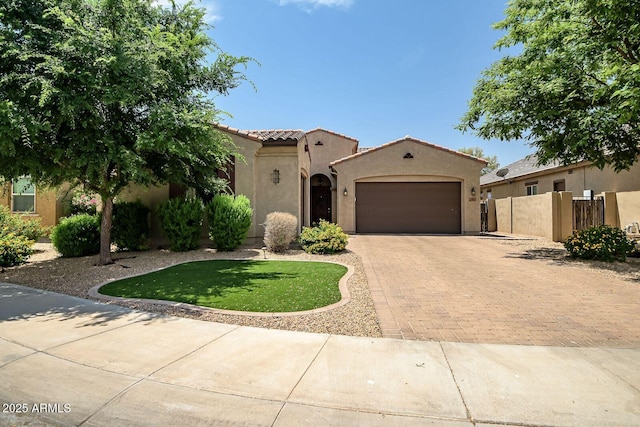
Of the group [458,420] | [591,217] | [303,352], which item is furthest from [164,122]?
[591,217]

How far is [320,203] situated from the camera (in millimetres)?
21984

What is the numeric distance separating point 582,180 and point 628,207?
14.4ft

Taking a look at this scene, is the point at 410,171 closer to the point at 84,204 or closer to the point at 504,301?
the point at 504,301

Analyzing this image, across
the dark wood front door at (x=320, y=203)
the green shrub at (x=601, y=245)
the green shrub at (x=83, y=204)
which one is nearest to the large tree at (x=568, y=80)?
the green shrub at (x=601, y=245)

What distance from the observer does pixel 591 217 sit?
14039mm

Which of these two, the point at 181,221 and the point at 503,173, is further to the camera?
the point at 503,173

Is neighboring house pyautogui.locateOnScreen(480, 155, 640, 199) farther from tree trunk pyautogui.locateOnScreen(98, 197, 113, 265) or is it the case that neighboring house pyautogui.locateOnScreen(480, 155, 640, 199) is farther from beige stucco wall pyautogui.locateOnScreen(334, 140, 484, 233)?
tree trunk pyautogui.locateOnScreen(98, 197, 113, 265)

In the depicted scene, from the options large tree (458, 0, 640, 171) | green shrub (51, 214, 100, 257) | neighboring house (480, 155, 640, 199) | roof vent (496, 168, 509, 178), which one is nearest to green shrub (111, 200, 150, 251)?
green shrub (51, 214, 100, 257)

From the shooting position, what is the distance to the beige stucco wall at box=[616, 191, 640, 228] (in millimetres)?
12945

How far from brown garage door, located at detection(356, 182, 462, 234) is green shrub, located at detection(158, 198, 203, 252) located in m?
9.66

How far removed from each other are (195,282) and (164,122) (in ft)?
11.9

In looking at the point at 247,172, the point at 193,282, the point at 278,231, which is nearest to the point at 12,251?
the point at 193,282

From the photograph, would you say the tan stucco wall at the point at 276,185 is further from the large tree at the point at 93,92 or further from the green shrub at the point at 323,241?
the large tree at the point at 93,92

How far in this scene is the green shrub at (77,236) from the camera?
1041cm
